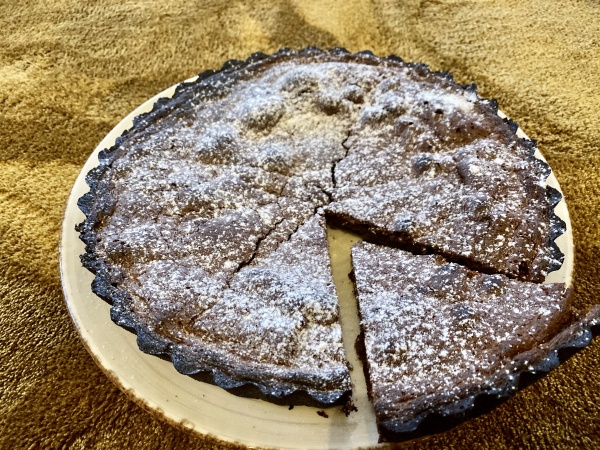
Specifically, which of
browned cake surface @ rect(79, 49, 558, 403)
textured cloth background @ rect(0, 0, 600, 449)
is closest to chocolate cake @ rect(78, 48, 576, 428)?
browned cake surface @ rect(79, 49, 558, 403)

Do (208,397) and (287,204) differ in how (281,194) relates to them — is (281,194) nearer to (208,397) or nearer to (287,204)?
(287,204)

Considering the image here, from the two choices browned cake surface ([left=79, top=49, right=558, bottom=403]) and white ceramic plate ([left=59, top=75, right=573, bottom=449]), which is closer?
white ceramic plate ([left=59, top=75, right=573, bottom=449])

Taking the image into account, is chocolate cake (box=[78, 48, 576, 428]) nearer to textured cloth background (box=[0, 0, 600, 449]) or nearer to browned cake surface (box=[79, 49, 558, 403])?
browned cake surface (box=[79, 49, 558, 403])

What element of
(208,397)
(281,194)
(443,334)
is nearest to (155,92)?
(281,194)

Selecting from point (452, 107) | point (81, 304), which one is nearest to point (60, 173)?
point (81, 304)

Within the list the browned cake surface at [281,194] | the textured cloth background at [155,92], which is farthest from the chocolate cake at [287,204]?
the textured cloth background at [155,92]

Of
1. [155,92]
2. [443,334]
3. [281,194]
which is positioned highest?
[443,334]
